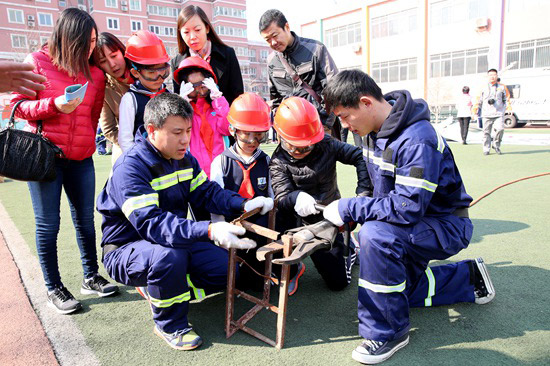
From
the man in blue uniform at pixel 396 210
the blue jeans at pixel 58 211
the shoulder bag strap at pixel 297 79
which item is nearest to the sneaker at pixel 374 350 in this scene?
the man in blue uniform at pixel 396 210

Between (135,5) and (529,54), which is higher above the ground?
(135,5)

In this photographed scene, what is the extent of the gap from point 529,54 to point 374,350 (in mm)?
28591

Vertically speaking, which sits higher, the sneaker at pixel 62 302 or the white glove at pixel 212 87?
the white glove at pixel 212 87

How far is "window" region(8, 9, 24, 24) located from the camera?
39812mm

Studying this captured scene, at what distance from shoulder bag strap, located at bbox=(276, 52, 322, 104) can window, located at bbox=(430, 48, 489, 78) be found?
27.6m

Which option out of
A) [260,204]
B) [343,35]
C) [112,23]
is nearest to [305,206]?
[260,204]

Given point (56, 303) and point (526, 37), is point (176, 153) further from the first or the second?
point (526, 37)

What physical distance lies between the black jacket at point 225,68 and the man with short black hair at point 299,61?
0.37 m

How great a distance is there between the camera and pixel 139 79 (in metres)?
2.95

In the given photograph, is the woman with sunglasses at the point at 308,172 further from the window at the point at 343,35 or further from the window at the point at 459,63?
the window at the point at 343,35

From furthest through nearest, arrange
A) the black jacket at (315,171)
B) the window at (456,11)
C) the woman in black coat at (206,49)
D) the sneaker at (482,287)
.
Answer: the window at (456,11) → the woman in black coat at (206,49) → the black jacket at (315,171) → the sneaker at (482,287)

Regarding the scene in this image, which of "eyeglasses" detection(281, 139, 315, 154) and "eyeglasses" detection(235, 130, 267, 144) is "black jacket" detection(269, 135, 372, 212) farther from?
"eyeglasses" detection(235, 130, 267, 144)

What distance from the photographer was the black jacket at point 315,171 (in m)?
2.98

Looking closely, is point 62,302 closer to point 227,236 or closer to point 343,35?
point 227,236
